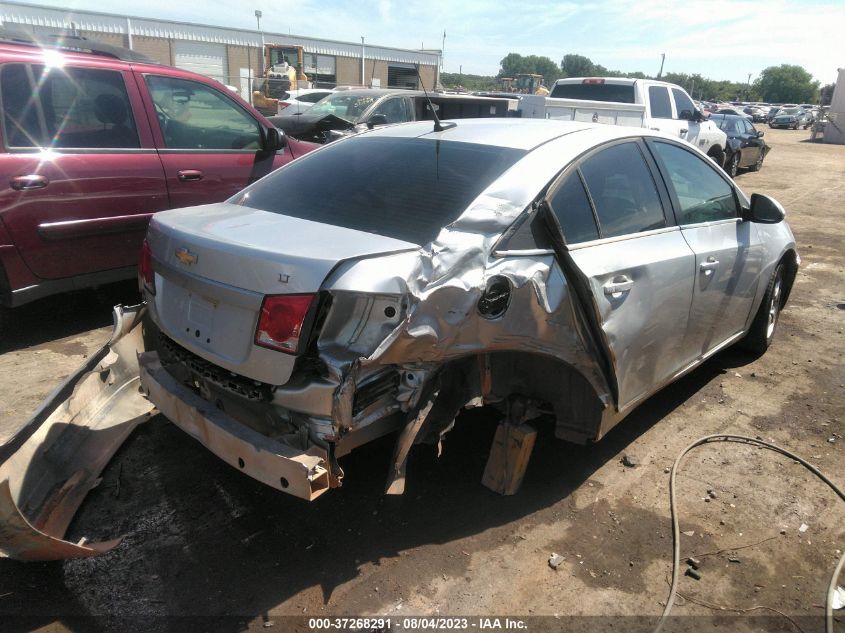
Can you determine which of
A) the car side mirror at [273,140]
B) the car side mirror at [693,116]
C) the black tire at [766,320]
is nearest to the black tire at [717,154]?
the car side mirror at [693,116]

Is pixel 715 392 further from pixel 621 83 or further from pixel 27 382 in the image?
pixel 621 83

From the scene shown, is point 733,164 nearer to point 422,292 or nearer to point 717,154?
point 717,154

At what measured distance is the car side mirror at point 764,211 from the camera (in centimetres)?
415

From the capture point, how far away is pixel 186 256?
267cm

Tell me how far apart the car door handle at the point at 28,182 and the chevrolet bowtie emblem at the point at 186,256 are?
7.68 feet

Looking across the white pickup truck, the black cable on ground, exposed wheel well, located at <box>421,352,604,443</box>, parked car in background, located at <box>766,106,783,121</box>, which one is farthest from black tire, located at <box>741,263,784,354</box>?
parked car in background, located at <box>766,106,783,121</box>

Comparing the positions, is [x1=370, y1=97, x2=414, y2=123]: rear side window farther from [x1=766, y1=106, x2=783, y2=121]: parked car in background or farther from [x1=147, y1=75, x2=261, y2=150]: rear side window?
[x1=766, y1=106, x2=783, y2=121]: parked car in background

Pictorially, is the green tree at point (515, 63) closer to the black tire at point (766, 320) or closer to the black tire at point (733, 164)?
the black tire at point (733, 164)

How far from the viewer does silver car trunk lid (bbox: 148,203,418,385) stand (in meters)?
2.37

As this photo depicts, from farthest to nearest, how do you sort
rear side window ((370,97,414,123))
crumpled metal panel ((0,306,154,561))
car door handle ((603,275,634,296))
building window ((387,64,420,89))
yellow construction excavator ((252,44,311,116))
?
building window ((387,64,420,89)), yellow construction excavator ((252,44,311,116)), rear side window ((370,97,414,123)), car door handle ((603,275,634,296)), crumpled metal panel ((0,306,154,561))

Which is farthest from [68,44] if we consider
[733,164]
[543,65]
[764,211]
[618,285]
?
[543,65]

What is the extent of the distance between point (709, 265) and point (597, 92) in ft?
31.9

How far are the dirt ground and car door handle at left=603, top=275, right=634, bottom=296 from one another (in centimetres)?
106

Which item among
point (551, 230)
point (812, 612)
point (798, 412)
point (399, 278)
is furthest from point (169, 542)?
point (798, 412)
